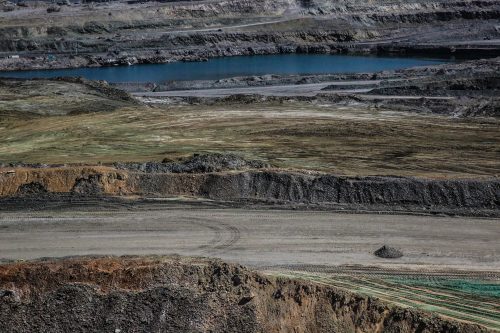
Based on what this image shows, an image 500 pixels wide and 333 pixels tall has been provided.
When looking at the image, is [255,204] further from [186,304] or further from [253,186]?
[186,304]

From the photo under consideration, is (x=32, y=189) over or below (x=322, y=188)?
below

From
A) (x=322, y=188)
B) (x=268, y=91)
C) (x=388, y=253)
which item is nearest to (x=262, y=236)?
(x=388, y=253)

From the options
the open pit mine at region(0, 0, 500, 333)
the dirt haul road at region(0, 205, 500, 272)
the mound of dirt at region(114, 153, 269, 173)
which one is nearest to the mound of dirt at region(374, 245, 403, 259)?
the open pit mine at region(0, 0, 500, 333)

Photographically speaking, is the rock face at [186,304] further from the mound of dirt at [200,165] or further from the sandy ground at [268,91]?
the sandy ground at [268,91]

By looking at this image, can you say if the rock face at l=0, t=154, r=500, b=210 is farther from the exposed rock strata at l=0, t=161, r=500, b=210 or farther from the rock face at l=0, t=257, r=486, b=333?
the rock face at l=0, t=257, r=486, b=333

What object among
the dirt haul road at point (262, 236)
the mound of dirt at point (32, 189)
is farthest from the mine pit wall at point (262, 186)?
the dirt haul road at point (262, 236)
